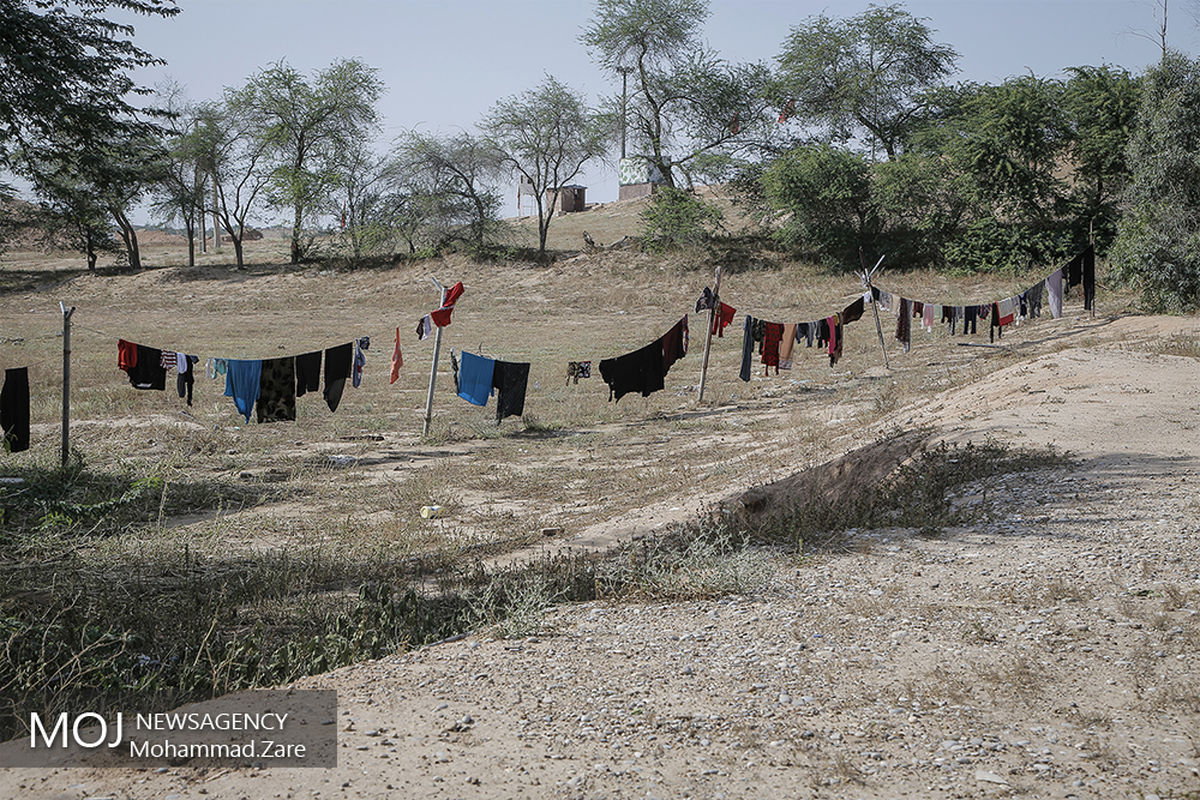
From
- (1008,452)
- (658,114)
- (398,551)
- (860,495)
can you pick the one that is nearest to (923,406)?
(1008,452)

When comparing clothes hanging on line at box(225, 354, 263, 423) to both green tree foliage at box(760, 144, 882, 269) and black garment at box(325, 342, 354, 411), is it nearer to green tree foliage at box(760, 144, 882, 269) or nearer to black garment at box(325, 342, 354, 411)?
black garment at box(325, 342, 354, 411)

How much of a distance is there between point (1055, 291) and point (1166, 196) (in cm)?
377

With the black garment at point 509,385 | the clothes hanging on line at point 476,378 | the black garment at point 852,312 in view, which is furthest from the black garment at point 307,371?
the black garment at point 852,312

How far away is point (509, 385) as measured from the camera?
51.1 ft

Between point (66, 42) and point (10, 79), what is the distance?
2.13 feet

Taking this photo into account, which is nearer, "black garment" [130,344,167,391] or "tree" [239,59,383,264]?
"black garment" [130,344,167,391]

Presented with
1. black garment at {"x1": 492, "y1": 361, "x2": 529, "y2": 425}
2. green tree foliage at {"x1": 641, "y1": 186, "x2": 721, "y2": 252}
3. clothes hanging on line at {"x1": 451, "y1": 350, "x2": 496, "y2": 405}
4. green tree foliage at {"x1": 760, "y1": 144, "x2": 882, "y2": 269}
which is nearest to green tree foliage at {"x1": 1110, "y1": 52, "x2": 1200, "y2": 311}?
green tree foliage at {"x1": 760, "y1": 144, "x2": 882, "y2": 269}

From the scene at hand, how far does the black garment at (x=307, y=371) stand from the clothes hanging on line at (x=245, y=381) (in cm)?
65

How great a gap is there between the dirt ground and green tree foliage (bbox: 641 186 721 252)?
2393 cm

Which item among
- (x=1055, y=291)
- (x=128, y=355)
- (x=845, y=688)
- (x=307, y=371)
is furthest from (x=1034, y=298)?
(x=845, y=688)

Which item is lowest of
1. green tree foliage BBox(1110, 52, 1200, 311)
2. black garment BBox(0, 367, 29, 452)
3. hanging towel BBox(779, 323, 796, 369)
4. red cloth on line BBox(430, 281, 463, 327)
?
black garment BBox(0, 367, 29, 452)

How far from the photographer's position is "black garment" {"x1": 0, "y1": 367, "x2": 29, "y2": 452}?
11.9 meters

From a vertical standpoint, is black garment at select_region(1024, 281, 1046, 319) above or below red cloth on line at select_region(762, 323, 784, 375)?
above

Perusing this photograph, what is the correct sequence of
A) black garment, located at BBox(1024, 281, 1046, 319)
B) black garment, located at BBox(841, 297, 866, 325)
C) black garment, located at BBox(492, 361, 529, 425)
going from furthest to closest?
1. black garment, located at BBox(1024, 281, 1046, 319)
2. black garment, located at BBox(841, 297, 866, 325)
3. black garment, located at BBox(492, 361, 529, 425)
